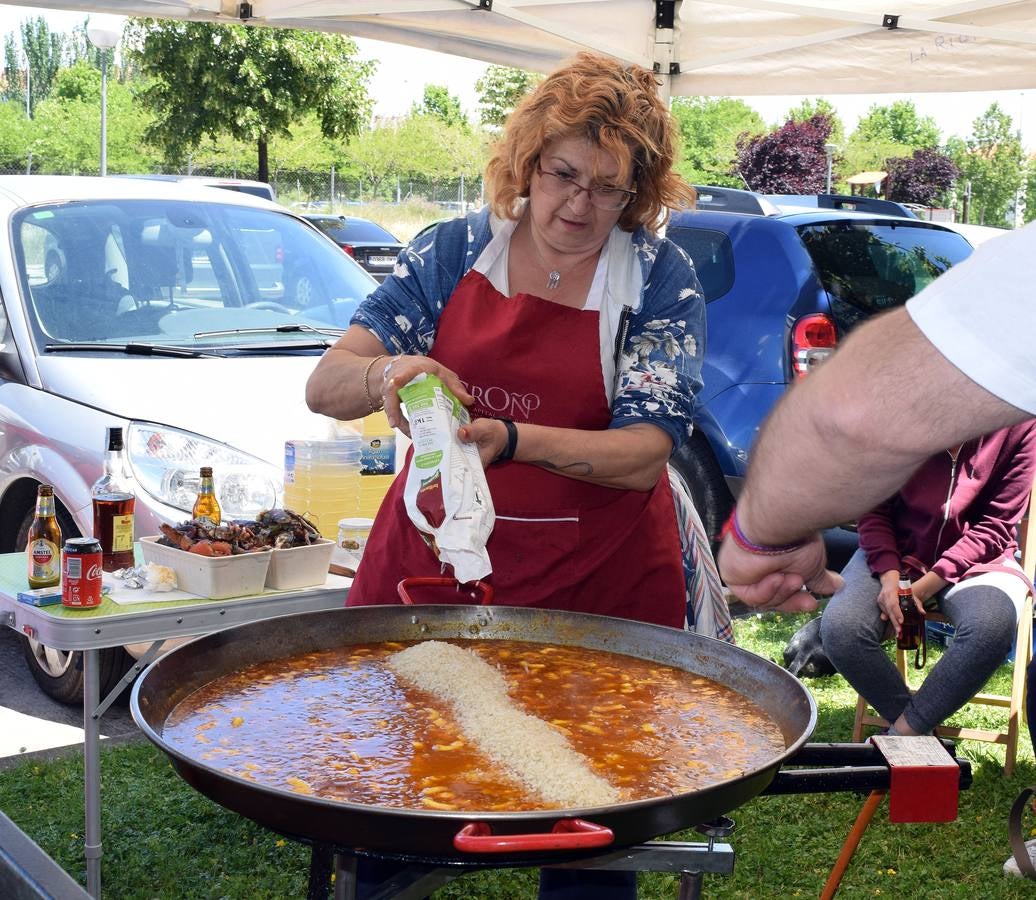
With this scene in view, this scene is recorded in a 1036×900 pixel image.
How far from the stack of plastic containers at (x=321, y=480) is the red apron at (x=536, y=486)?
3.67 ft

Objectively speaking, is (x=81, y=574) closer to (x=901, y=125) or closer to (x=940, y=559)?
(x=940, y=559)

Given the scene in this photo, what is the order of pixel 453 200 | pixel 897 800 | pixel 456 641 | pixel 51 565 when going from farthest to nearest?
pixel 453 200, pixel 51 565, pixel 456 641, pixel 897 800

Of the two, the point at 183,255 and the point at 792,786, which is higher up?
the point at 183,255

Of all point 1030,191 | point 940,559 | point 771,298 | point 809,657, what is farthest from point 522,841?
point 1030,191

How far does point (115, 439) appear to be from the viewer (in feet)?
11.7

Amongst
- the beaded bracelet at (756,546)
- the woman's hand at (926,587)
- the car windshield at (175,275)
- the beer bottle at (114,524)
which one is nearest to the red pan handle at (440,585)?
the beaded bracelet at (756,546)

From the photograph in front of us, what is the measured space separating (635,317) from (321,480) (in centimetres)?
150

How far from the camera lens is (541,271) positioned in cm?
284

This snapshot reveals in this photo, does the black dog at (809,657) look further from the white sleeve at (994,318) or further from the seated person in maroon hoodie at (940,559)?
the white sleeve at (994,318)

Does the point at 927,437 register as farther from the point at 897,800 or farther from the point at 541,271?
the point at 541,271

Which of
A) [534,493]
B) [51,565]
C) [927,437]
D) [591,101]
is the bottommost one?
[51,565]

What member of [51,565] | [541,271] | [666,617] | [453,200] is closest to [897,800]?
[666,617]

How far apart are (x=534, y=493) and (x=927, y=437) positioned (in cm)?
176

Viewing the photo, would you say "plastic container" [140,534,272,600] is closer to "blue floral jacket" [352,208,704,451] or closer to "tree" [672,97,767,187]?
"blue floral jacket" [352,208,704,451]
